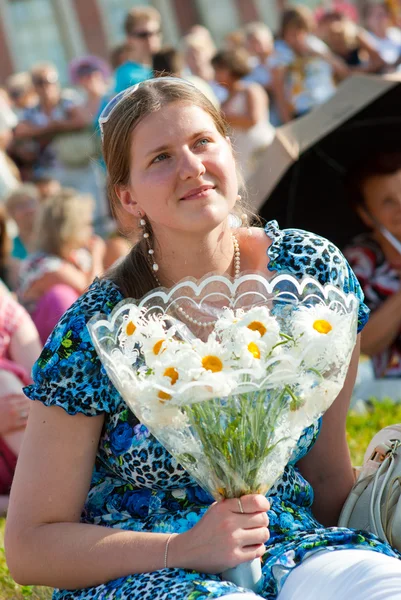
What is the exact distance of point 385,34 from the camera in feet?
32.8

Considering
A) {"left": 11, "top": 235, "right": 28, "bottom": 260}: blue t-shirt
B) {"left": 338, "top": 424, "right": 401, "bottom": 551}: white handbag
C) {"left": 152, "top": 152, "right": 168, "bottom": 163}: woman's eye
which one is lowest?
{"left": 11, "top": 235, "right": 28, "bottom": 260}: blue t-shirt

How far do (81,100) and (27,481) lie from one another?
8982 millimetres

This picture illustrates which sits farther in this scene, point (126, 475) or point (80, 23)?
point (80, 23)

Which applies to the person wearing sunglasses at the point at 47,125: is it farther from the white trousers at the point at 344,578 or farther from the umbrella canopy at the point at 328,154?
the white trousers at the point at 344,578

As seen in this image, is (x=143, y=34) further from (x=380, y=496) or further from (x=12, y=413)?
(x=380, y=496)

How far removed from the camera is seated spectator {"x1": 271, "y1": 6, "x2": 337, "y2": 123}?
9078 mm

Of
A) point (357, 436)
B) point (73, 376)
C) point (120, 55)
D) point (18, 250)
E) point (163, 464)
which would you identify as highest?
point (73, 376)

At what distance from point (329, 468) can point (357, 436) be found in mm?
1968

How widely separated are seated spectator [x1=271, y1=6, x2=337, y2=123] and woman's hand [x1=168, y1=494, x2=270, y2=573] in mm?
7164

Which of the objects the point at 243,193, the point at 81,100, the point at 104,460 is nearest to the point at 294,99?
the point at 81,100

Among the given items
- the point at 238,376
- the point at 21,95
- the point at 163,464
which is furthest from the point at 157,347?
the point at 21,95

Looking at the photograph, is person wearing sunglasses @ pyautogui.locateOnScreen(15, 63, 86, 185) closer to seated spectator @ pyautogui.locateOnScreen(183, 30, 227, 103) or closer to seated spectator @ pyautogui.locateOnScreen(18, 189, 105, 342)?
seated spectator @ pyautogui.locateOnScreen(183, 30, 227, 103)

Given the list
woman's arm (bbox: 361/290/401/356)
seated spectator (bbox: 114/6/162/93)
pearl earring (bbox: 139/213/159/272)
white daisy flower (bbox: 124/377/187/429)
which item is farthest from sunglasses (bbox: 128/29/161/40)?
white daisy flower (bbox: 124/377/187/429)

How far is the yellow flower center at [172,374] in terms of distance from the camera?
2.10 metres
